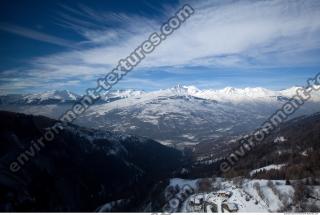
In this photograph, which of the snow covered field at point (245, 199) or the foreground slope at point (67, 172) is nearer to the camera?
the snow covered field at point (245, 199)

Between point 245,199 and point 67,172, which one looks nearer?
point 245,199

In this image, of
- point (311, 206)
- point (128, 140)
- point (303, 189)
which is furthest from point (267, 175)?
point (128, 140)

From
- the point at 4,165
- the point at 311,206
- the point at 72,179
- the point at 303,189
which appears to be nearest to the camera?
the point at 311,206

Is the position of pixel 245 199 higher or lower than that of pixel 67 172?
higher

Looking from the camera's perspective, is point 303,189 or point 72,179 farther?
point 72,179

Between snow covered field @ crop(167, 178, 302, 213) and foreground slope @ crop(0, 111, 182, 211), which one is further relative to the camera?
foreground slope @ crop(0, 111, 182, 211)

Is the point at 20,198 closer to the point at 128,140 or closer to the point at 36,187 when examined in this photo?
the point at 36,187

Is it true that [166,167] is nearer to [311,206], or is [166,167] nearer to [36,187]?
[36,187]

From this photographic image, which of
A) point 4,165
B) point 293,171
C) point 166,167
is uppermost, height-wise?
point 4,165

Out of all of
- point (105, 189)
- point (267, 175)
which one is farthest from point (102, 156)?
point (267, 175)

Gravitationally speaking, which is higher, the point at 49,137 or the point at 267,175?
the point at 49,137

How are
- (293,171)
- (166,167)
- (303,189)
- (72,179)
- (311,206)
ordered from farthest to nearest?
1. (166,167)
2. (72,179)
3. (293,171)
4. (303,189)
5. (311,206)
